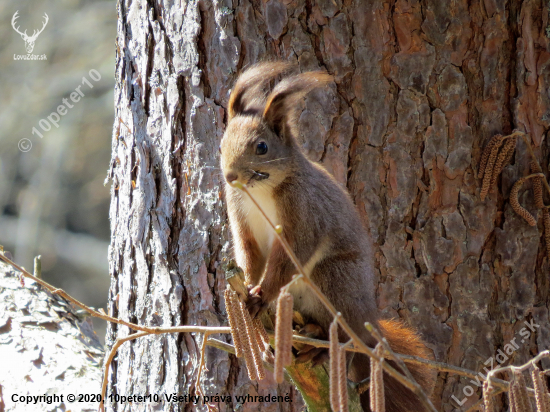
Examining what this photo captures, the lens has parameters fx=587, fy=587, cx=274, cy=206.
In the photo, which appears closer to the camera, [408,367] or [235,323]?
[235,323]

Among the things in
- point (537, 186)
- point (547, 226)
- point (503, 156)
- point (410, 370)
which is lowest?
point (410, 370)

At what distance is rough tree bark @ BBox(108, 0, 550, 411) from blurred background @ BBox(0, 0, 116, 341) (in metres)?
6.02

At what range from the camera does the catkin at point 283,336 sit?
115 centimetres

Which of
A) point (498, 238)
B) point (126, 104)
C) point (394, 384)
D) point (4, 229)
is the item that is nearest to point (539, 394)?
point (394, 384)

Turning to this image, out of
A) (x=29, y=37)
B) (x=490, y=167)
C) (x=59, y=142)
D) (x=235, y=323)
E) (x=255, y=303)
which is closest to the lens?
(x=235, y=323)

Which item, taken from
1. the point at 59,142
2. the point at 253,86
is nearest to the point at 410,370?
the point at 253,86

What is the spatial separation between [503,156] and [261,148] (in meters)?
1.07

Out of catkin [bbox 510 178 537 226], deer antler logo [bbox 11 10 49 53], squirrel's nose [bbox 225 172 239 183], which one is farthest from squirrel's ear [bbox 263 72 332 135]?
deer antler logo [bbox 11 10 49 53]

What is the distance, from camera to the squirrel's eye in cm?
223

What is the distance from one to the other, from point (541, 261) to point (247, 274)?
4.30 feet

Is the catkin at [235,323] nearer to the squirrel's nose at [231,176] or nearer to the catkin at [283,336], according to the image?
the catkin at [283,336]

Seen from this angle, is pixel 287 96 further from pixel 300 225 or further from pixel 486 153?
pixel 486 153

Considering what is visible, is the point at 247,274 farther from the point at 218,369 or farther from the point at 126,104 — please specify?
the point at 126,104

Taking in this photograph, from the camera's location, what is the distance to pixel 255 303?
209 cm
